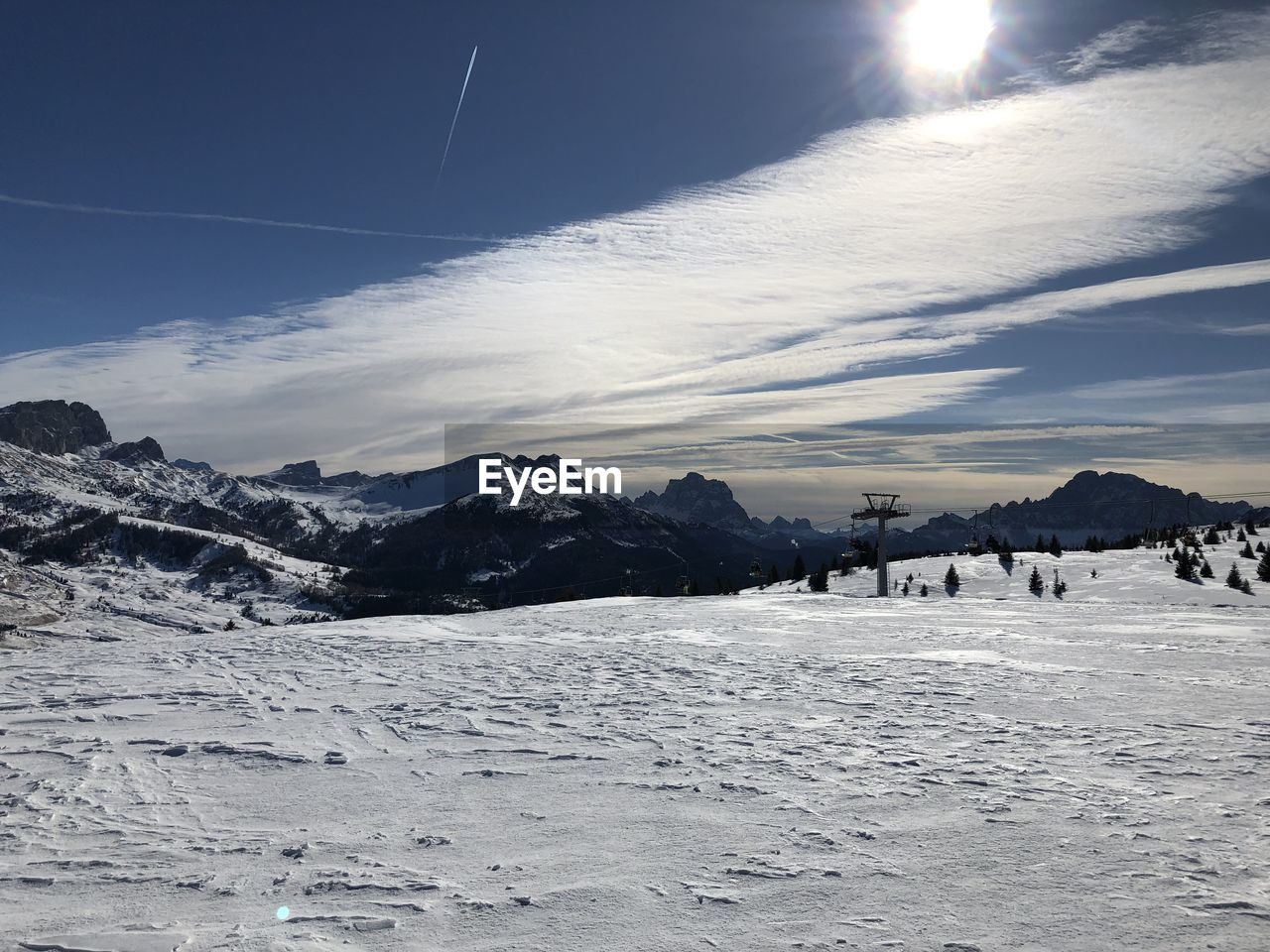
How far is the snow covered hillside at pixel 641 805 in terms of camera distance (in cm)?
536

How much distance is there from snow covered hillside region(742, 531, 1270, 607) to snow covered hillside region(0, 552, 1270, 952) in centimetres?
1617

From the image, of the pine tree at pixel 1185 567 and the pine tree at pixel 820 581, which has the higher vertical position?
the pine tree at pixel 1185 567

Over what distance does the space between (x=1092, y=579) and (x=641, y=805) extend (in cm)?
3542

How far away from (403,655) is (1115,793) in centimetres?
1483

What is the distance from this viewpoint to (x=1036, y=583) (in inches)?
1420

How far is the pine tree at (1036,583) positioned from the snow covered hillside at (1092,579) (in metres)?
0.31

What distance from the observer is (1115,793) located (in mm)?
7699

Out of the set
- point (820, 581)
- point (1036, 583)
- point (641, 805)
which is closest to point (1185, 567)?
point (1036, 583)

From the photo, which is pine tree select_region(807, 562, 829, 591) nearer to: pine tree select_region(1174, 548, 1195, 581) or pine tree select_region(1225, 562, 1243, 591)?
pine tree select_region(1174, 548, 1195, 581)

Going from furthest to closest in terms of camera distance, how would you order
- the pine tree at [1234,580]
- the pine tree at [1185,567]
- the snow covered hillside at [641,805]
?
the pine tree at [1185,567]
the pine tree at [1234,580]
the snow covered hillside at [641,805]

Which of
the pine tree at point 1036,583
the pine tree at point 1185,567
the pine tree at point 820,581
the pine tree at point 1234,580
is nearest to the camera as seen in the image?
the pine tree at point 1234,580

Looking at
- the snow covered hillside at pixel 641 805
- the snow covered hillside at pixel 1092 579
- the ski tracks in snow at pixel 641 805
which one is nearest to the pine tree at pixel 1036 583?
the snow covered hillside at pixel 1092 579

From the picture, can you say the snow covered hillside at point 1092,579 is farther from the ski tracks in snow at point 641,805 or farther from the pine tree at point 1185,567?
the ski tracks in snow at point 641,805

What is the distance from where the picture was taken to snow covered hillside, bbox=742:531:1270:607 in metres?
29.1
